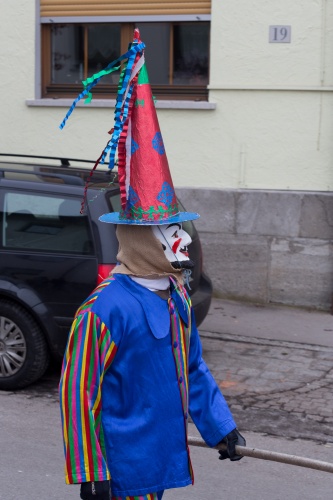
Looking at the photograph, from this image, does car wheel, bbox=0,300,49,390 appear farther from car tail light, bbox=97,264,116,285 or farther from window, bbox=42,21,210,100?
window, bbox=42,21,210,100

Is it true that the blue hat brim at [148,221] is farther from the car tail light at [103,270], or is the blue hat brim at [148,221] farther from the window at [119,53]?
the window at [119,53]

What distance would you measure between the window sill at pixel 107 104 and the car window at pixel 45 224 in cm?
319

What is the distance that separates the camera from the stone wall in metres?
9.67

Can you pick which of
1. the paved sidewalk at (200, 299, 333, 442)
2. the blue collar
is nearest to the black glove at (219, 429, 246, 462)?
the blue collar

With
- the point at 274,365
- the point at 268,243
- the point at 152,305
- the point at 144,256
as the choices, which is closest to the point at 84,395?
the point at 152,305

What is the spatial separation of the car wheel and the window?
431 cm

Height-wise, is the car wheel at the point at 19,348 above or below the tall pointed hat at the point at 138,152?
below

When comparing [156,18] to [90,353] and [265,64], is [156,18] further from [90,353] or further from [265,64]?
[90,353]

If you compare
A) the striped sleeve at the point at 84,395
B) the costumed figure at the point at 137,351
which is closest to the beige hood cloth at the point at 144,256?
the costumed figure at the point at 137,351

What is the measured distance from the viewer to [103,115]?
10406mm

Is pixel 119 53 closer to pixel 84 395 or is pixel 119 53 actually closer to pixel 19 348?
pixel 19 348

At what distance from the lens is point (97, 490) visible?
3098 millimetres

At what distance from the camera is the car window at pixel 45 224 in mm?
6742

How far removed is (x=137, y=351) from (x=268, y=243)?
669cm
